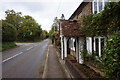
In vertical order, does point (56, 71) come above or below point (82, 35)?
below

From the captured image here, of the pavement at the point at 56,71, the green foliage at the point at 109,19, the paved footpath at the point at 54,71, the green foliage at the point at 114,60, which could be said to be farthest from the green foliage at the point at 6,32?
the green foliage at the point at 114,60

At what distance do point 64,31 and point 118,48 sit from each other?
6253 mm

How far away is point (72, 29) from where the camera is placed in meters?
7.76

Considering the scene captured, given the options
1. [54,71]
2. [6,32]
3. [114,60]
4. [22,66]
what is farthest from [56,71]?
[6,32]

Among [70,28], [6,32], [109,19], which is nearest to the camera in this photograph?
[109,19]

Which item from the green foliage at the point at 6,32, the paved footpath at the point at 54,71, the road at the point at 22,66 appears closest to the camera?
the paved footpath at the point at 54,71

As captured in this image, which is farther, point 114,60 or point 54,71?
point 54,71

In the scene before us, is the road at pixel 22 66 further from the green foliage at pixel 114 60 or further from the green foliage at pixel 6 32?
the green foliage at pixel 6 32

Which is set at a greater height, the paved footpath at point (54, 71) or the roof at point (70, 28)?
the roof at point (70, 28)

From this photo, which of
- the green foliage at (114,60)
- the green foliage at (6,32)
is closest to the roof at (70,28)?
the green foliage at (114,60)

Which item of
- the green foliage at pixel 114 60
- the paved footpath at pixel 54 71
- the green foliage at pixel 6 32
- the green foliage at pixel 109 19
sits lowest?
the paved footpath at pixel 54 71

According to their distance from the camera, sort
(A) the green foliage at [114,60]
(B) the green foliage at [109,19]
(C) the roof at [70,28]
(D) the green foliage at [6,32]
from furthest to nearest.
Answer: (D) the green foliage at [6,32] → (C) the roof at [70,28] → (B) the green foliage at [109,19] → (A) the green foliage at [114,60]

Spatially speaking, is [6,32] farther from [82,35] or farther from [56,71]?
[82,35]

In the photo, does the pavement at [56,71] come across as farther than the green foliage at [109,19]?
Yes
